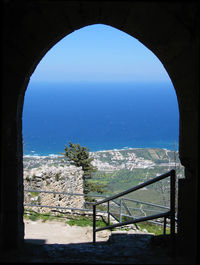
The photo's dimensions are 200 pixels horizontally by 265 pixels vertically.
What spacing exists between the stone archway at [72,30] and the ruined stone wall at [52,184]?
585 centimetres

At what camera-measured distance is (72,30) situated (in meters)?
3.48

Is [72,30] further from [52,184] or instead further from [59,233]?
[52,184]

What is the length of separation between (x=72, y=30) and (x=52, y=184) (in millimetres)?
7051

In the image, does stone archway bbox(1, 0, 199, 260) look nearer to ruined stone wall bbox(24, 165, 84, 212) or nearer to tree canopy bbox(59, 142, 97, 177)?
ruined stone wall bbox(24, 165, 84, 212)

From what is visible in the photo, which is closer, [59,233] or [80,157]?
[59,233]

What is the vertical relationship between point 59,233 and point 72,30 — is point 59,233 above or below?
below

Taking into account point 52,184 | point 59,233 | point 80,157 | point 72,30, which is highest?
point 72,30

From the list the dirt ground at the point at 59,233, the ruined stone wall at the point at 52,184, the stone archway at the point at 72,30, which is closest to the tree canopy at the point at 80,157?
the ruined stone wall at the point at 52,184

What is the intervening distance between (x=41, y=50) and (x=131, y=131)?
3892 inches

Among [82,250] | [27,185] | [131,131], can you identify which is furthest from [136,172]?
[131,131]

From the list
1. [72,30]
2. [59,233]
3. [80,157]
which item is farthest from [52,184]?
[80,157]

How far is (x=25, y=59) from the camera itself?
3.21m

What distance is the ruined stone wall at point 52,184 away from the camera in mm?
9453

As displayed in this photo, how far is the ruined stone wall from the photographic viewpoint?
9.45 m
